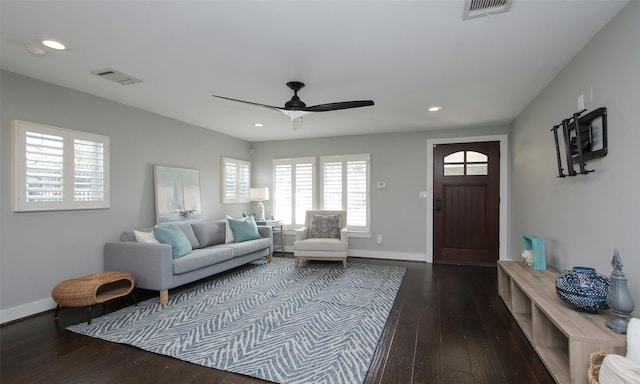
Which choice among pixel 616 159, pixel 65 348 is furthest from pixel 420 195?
pixel 65 348

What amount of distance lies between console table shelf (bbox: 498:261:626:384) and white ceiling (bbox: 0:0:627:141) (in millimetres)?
1929

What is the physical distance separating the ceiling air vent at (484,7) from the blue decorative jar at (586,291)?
70.9 inches

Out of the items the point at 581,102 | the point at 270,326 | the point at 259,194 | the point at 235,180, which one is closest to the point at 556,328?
the point at 581,102

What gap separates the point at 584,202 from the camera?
2.44 m

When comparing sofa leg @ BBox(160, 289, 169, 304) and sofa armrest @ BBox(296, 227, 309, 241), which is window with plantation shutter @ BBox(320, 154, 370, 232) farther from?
sofa leg @ BBox(160, 289, 169, 304)

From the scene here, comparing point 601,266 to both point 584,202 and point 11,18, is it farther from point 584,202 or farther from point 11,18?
point 11,18

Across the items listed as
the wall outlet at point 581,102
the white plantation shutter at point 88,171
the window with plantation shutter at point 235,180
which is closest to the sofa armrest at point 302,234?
the window with plantation shutter at point 235,180

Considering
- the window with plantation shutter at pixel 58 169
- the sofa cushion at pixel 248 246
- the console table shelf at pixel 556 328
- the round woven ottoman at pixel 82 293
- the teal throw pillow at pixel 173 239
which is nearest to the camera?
the console table shelf at pixel 556 328

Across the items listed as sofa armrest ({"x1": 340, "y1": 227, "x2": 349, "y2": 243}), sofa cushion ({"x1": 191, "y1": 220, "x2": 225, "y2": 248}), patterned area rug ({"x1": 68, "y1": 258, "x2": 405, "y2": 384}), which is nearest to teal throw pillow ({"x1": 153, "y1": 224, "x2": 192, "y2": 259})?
patterned area rug ({"x1": 68, "y1": 258, "x2": 405, "y2": 384})

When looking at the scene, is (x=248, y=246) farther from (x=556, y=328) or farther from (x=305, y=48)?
(x=556, y=328)

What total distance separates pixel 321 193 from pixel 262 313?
326 centimetres

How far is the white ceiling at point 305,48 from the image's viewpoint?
1.95 m

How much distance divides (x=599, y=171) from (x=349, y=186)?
3.94 metres

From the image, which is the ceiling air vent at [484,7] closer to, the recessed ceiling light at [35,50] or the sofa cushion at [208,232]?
the recessed ceiling light at [35,50]
